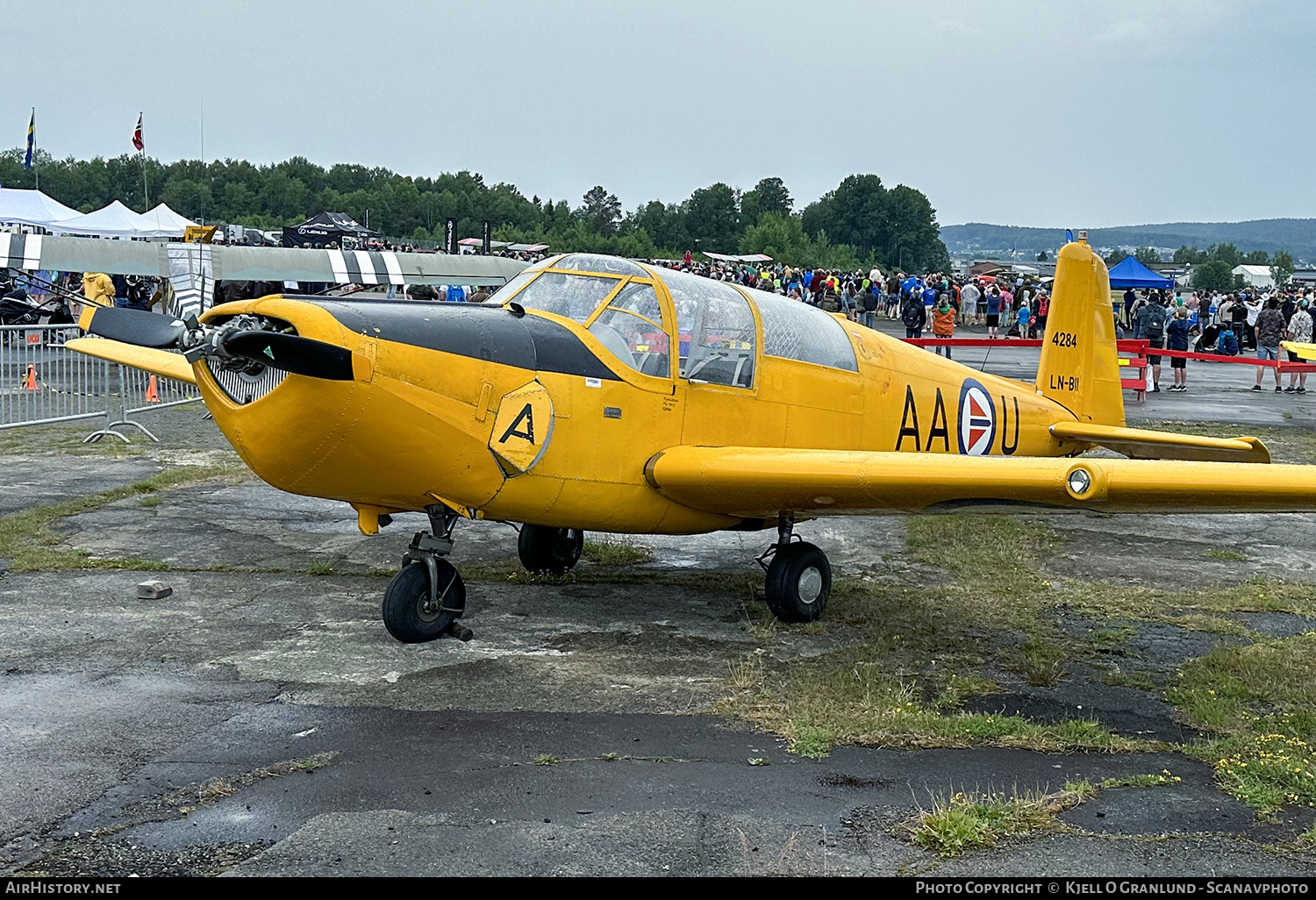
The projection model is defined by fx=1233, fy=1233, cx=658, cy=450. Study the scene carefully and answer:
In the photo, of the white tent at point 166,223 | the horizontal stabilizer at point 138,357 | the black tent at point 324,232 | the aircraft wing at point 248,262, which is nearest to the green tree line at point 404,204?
the black tent at point 324,232

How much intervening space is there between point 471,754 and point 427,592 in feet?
6.10

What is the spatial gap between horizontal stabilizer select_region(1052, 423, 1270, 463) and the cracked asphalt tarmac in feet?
3.42

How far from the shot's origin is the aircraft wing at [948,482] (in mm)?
6039

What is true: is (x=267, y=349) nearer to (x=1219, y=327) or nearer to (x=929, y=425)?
(x=929, y=425)

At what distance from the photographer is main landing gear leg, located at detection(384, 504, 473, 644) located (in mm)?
7031

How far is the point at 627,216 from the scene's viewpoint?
103188mm

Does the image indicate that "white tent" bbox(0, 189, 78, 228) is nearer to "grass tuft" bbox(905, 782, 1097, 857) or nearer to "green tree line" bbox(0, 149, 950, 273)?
"green tree line" bbox(0, 149, 950, 273)

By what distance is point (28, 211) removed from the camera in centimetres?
4175

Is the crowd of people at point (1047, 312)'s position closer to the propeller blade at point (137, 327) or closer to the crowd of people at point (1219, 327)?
the crowd of people at point (1219, 327)

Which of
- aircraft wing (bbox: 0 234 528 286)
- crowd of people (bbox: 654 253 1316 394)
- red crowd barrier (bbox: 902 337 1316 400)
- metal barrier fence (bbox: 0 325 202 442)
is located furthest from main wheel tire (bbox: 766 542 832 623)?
red crowd barrier (bbox: 902 337 1316 400)

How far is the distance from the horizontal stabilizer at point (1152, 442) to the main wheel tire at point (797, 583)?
305cm

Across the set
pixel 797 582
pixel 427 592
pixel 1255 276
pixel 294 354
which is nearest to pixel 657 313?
pixel 797 582
